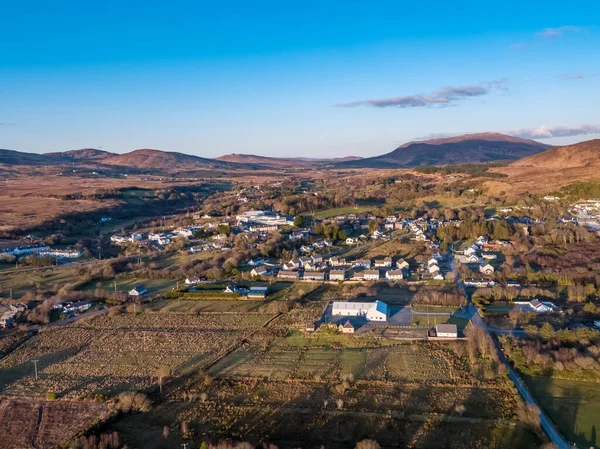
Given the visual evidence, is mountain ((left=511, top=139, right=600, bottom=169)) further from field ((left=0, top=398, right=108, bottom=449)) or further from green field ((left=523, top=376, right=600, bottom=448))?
field ((left=0, top=398, right=108, bottom=449))

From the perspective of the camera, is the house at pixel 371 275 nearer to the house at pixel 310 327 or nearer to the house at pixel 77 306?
the house at pixel 310 327

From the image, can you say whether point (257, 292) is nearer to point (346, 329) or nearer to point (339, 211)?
point (346, 329)

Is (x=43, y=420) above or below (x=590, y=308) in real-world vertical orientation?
below

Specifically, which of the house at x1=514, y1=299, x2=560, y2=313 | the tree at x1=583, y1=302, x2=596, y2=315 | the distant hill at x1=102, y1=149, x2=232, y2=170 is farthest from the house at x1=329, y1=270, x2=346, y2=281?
the distant hill at x1=102, y1=149, x2=232, y2=170

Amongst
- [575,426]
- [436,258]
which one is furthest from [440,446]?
[436,258]

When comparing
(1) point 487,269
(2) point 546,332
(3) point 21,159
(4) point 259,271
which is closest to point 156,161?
(3) point 21,159

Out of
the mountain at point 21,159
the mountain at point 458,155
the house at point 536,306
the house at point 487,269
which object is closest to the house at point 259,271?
the house at point 487,269

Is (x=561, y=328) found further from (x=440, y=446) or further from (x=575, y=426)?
(x=440, y=446)
